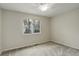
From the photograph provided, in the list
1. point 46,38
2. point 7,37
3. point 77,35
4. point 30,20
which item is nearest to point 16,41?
point 7,37

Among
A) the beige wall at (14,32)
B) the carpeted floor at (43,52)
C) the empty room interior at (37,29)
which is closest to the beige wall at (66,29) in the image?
the empty room interior at (37,29)

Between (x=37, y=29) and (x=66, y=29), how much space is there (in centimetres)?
202

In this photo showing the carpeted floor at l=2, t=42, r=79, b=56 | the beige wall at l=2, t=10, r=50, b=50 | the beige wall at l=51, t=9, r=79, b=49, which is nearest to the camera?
the carpeted floor at l=2, t=42, r=79, b=56

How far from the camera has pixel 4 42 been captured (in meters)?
3.24

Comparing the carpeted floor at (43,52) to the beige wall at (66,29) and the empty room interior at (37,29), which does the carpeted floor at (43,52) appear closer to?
the empty room interior at (37,29)

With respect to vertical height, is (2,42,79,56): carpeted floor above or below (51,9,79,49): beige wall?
below

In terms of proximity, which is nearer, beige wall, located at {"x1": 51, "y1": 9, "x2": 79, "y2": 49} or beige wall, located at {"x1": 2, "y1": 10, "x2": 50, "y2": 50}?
beige wall, located at {"x1": 2, "y1": 10, "x2": 50, "y2": 50}

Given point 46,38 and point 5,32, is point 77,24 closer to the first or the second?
point 46,38

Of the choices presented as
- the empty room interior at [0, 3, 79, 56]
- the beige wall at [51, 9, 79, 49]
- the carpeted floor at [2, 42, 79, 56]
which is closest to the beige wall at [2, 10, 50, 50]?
the empty room interior at [0, 3, 79, 56]

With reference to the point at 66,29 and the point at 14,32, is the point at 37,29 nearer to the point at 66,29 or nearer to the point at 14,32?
the point at 14,32

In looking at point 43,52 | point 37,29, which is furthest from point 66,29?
point 43,52

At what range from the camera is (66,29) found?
4.05 m

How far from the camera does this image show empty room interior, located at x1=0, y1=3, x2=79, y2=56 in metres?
2.95

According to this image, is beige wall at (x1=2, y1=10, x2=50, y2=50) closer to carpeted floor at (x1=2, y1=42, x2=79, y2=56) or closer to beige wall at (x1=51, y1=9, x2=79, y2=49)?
carpeted floor at (x1=2, y1=42, x2=79, y2=56)
